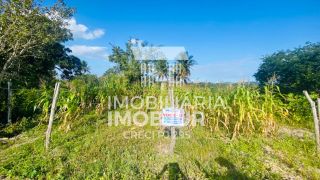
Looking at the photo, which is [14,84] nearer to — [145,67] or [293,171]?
[293,171]

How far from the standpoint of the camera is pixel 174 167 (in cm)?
438

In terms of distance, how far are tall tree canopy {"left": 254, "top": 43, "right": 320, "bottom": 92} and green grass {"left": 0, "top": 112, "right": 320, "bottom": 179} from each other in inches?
290

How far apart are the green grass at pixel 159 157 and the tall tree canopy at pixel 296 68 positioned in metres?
7.38

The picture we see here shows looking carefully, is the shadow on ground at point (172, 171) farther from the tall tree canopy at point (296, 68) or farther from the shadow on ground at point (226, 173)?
the tall tree canopy at point (296, 68)

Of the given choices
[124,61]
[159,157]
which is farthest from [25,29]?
[124,61]

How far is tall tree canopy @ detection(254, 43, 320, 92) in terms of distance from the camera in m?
12.8

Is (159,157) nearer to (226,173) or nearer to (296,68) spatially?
(226,173)

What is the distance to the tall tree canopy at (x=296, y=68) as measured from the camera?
12.8 meters

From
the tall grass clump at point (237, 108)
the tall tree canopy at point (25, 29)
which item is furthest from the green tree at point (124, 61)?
the tall grass clump at point (237, 108)

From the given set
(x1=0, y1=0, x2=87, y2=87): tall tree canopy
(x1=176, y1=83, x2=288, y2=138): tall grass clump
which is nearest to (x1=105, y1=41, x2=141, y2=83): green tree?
(x1=0, y1=0, x2=87, y2=87): tall tree canopy

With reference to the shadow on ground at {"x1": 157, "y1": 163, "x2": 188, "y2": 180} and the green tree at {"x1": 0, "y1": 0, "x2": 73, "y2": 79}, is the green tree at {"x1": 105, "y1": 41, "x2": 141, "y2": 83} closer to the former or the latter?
the green tree at {"x1": 0, "y1": 0, "x2": 73, "y2": 79}

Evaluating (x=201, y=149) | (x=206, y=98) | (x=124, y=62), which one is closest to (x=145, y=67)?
(x=124, y=62)

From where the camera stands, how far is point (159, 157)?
15.8 ft

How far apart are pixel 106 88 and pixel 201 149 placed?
541 centimetres
